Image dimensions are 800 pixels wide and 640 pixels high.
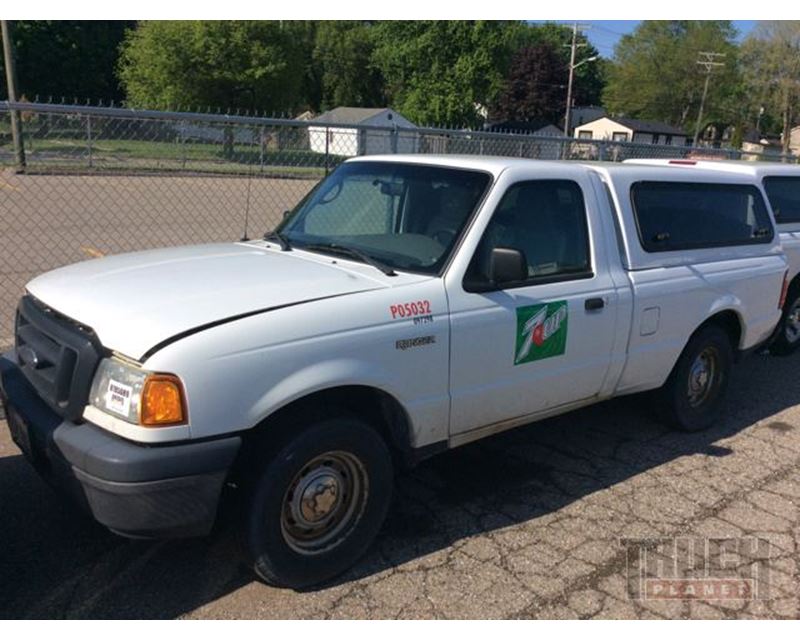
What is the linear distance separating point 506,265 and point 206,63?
3610cm

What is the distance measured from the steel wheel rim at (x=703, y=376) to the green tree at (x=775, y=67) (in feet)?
238

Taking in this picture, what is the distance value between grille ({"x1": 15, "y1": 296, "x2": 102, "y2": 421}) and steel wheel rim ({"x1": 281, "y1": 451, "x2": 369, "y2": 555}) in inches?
36.8

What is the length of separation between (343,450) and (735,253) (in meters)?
3.45

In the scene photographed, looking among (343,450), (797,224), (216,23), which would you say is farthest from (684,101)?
(343,450)

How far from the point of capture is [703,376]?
5.13 metres

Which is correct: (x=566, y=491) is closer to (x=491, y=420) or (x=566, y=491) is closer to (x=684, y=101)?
(x=491, y=420)

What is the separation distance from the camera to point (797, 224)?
7.38m

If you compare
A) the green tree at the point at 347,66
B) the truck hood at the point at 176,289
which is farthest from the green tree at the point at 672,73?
the truck hood at the point at 176,289

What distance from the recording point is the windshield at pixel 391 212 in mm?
3596

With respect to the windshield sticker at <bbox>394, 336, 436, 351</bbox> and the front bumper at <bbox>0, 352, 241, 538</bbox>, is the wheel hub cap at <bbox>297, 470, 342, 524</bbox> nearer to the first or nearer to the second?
the front bumper at <bbox>0, 352, 241, 538</bbox>

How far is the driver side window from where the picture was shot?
12.0 ft

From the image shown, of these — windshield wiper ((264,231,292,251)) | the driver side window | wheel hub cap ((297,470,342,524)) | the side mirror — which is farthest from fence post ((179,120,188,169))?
wheel hub cap ((297,470,342,524))

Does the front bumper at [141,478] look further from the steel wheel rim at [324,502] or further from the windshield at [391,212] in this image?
the windshield at [391,212]

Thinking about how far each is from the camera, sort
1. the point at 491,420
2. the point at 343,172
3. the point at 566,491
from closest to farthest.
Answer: the point at 491,420
the point at 566,491
the point at 343,172
